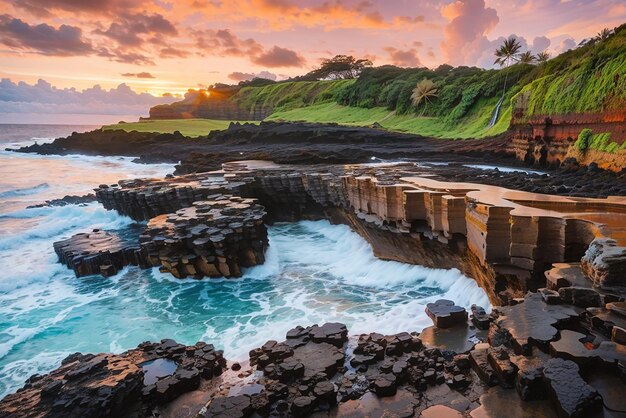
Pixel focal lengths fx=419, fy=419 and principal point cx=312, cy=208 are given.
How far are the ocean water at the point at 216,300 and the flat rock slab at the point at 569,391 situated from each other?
506 centimetres

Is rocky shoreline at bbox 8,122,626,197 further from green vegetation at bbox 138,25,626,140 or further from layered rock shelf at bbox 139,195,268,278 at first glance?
layered rock shelf at bbox 139,195,268,278

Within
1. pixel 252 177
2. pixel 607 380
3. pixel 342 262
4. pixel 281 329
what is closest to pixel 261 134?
pixel 252 177

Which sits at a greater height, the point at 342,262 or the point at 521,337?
the point at 521,337

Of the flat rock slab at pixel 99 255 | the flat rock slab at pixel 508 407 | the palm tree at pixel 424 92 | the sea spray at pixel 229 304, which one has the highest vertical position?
the palm tree at pixel 424 92

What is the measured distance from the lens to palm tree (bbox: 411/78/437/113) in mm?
49031

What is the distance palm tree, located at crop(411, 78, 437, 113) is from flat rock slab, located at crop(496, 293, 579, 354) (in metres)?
45.2

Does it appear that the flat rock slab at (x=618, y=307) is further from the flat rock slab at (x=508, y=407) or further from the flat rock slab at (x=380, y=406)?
the flat rock slab at (x=380, y=406)

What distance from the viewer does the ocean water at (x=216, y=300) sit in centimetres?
1149

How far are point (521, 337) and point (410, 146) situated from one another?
105 feet

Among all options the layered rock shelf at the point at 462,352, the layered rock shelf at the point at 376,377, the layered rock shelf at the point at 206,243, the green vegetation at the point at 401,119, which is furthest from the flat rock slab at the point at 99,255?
the green vegetation at the point at 401,119

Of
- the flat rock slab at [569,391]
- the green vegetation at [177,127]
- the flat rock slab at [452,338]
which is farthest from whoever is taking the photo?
the green vegetation at [177,127]

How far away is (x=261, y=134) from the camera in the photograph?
46188 millimetres

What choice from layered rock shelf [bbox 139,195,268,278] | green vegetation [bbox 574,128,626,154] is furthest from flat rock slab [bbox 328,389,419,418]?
green vegetation [bbox 574,128,626,154]

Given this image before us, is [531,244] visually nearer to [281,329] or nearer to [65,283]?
[281,329]
